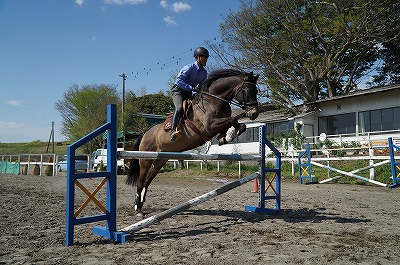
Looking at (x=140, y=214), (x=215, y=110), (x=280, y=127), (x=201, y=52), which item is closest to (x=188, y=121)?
(x=215, y=110)

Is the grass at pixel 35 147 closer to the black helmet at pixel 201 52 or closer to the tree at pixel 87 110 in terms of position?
the tree at pixel 87 110

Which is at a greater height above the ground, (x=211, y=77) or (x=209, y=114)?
(x=211, y=77)

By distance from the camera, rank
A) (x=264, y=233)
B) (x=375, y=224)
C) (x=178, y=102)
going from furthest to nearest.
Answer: (x=178, y=102) → (x=375, y=224) → (x=264, y=233)

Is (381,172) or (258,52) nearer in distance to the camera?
(381,172)

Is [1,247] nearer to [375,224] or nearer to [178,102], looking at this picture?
[178,102]

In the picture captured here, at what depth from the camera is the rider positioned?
238 inches

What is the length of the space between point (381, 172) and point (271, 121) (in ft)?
47.7

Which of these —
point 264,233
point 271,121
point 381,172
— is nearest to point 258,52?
point 271,121

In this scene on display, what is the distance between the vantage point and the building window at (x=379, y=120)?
22.6 meters

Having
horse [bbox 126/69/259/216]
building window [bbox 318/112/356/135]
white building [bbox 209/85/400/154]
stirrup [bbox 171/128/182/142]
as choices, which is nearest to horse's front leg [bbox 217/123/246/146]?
horse [bbox 126/69/259/216]

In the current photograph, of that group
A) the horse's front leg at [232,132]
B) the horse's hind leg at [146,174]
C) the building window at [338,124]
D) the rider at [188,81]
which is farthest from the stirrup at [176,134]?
the building window at [338,124]

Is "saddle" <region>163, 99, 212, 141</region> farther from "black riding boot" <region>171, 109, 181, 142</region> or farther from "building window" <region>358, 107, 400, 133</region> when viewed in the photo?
"building window" <region>358, 107, 400, 133</region>

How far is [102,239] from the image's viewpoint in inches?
178

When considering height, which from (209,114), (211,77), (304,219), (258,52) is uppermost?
(258,52)
